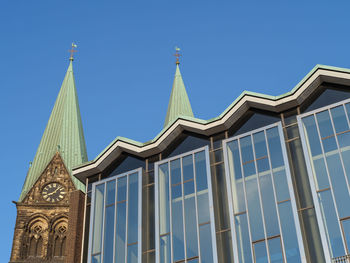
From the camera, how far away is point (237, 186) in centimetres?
2578

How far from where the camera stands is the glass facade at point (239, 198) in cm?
2339

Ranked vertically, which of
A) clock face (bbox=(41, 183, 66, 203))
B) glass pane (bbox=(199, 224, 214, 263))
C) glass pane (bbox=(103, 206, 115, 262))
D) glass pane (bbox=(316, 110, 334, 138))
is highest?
clock face (bbox=(41, 183, 66, 203))

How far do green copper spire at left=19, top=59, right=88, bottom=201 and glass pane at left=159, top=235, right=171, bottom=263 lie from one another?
3831cm

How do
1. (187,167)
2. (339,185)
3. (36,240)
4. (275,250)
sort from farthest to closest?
(36,240)
(187,167)
(339,185)
(275,250)

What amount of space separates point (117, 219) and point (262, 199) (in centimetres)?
689

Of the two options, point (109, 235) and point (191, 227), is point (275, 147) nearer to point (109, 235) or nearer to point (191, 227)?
point (191, 227)

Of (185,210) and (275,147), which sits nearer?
(275,147)

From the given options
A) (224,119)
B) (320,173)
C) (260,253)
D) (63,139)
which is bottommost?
(260,253)

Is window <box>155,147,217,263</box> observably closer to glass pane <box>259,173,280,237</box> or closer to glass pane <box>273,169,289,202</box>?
glass pane <box>259,173,280,237</box>

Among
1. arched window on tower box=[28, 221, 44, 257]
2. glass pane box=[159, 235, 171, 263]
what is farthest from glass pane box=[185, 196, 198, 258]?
arched window on tower box=[28, 221, 44, 257]

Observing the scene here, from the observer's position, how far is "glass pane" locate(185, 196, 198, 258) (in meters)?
25.0

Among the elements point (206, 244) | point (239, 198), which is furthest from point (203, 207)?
point (206, 244)

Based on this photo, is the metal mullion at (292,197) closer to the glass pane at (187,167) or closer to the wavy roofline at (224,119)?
the wavy roofline at (224,119)

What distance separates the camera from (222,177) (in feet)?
86.9
